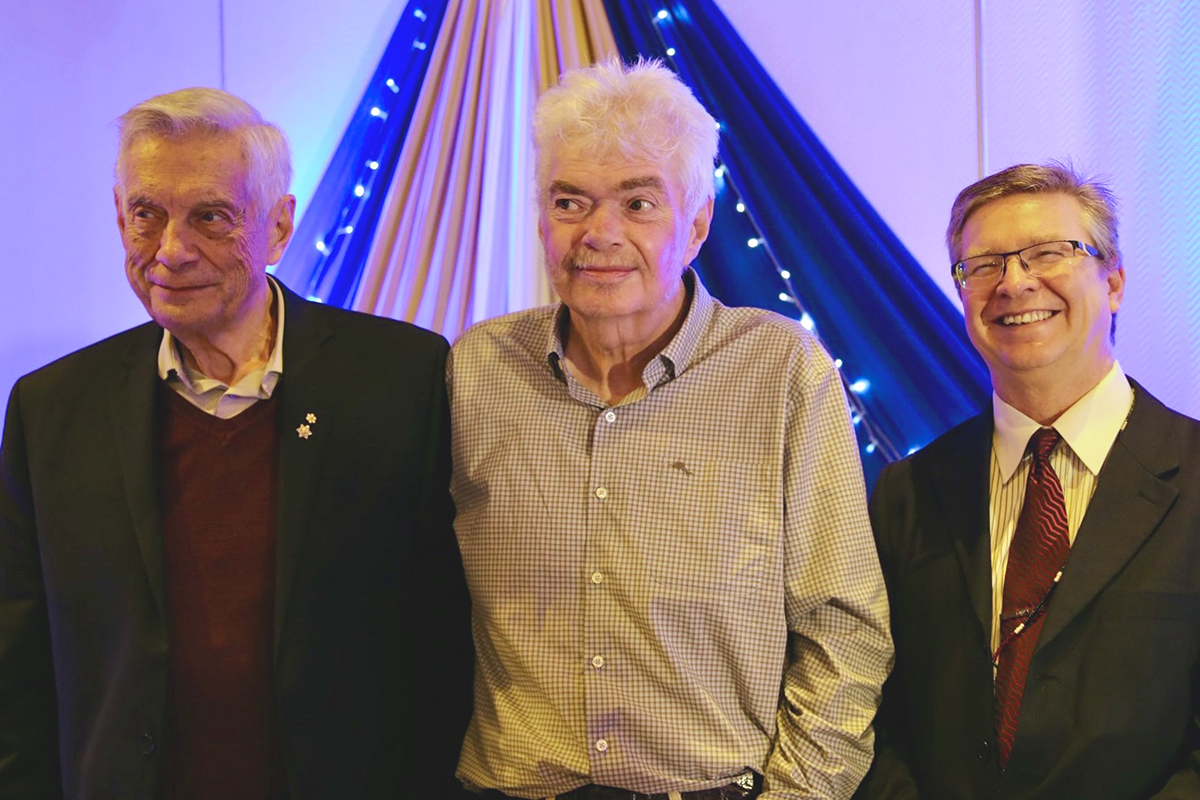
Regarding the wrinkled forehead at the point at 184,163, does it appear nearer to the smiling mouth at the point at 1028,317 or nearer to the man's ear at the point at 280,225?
the man's ear at the point at 280,225

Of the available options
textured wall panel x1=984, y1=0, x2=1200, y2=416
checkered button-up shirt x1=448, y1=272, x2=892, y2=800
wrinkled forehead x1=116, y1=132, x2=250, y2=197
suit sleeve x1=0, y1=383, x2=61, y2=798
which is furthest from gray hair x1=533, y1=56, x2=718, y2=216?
textured wall panel x1=984, y1=0, x2=1200, y2=416

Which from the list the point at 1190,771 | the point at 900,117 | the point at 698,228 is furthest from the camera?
the point at 900,117

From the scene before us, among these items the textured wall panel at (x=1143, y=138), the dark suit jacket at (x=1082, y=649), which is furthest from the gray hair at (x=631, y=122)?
the textured wall panel at (x=1143, y=138)

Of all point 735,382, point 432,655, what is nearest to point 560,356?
point 735,382

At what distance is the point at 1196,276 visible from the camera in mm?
2613

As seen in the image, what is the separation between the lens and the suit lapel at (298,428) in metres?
1.75

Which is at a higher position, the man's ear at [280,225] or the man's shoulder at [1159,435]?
the man's ear at [280,225]

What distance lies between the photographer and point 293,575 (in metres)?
1.75

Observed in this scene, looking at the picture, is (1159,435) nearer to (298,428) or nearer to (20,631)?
(298,428)

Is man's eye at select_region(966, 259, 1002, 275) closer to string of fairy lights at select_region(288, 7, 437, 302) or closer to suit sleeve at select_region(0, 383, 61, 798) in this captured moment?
string of fairy lights at select_region(288, 7, 437, 302)

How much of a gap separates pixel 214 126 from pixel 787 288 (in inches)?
57.7

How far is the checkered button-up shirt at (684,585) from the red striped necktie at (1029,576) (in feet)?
0.67

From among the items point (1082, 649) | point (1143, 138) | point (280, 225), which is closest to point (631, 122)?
point (280, 225)

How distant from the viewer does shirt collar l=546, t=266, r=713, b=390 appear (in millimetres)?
1833
